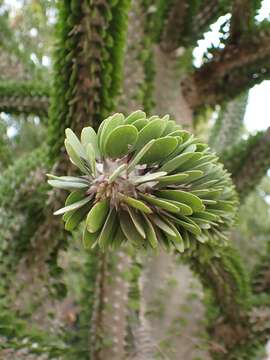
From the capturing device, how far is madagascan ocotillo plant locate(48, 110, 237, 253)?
0.51m

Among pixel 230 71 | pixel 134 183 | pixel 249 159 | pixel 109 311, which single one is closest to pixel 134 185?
pixel 134 183

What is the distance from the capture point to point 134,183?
509mm

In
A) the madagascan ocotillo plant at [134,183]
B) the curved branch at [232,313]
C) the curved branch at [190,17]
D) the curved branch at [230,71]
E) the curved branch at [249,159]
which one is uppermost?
the curved branch at [190,17]

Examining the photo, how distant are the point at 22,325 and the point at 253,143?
0.79m

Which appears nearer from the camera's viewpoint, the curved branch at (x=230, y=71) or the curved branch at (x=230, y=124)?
the curved branch at (x=230, y=71)

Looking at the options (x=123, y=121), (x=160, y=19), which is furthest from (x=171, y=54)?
(x=123, y=121)

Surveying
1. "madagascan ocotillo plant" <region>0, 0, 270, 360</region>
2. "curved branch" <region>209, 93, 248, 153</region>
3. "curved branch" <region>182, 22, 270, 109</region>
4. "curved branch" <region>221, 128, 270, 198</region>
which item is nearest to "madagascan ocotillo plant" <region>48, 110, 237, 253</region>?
"madagascan ocotillo plant" <region>0, 0, 270, 360</region>

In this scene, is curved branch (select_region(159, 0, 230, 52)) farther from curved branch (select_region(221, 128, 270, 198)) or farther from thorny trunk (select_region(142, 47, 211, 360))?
curved branch (select_region(221, 128, 270, 198))

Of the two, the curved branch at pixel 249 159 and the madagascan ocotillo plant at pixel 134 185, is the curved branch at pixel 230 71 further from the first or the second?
the curved branch at pixel 249 159

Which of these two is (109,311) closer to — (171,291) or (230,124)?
(171,291)

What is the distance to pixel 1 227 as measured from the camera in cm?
120

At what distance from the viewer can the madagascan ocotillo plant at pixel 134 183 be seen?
507mm

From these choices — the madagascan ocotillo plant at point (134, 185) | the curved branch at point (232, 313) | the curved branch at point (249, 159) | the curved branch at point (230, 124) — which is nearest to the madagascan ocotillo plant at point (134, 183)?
the madagascan ocotillo plant at point (134, 185)

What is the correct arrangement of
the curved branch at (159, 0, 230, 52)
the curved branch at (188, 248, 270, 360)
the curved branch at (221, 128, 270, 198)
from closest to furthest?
the curved branch at (188, 248, 270, 360) → the curved branch at (221, 128, 270, 198) → the curved branch at (159, 0, 230, 52)
